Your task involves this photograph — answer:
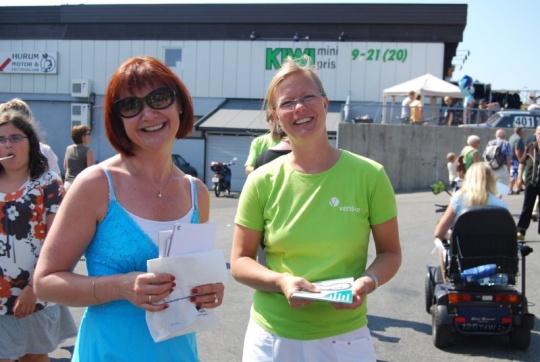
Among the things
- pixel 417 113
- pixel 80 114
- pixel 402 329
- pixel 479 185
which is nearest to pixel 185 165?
pixel 80 114

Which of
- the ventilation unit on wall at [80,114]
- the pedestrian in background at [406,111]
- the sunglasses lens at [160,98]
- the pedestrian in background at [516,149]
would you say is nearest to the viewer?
the sunglasses lens at [160,98]

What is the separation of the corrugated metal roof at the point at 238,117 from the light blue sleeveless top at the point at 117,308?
22931mm

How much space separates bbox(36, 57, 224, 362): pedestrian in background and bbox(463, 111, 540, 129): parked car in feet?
61.2

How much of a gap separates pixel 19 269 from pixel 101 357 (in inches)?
53.7

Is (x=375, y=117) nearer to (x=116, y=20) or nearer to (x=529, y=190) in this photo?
(x=529, y=190)

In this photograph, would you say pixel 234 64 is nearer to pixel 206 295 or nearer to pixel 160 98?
pixel 160 98

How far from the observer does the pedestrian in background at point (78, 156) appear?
29.3ft

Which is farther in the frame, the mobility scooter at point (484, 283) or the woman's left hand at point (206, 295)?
the mobility scooter at point (484, 283)

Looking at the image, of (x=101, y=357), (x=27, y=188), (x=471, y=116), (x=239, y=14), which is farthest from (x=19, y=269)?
(x=239, y=14)

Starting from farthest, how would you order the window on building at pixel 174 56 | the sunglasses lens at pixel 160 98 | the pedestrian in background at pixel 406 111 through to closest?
the window on building at pixel 174 56, the pedestrian in background at pixel 406 111, the sunglasses lens at pixel 160 98

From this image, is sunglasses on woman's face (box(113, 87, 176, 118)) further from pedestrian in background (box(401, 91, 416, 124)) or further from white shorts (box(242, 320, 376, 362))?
pedestrian in background (box(401, 91, 416, 124))

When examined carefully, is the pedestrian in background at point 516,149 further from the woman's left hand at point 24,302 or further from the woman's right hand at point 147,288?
the woman's right hand at point 147,288

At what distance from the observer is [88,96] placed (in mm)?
30031

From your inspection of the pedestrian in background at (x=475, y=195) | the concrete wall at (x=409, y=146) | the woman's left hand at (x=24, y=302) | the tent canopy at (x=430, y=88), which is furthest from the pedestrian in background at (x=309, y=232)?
the tent canopy at (x=430, y=88)
